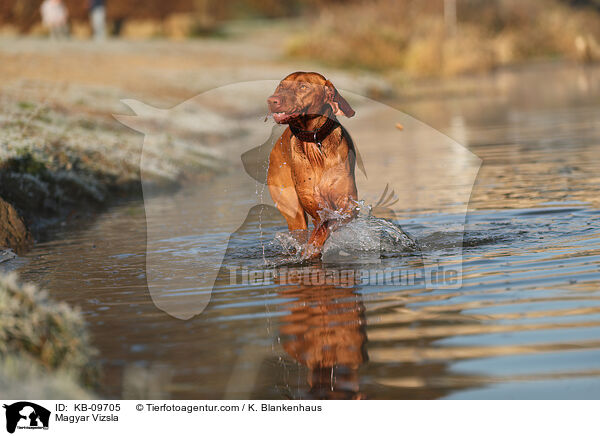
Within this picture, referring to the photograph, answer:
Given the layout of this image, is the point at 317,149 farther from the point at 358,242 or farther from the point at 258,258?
the point at 258,258

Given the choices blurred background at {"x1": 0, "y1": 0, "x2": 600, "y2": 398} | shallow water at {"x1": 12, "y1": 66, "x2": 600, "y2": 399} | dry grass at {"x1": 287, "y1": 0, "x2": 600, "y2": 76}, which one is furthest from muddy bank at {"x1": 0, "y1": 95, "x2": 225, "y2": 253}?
dry grass at {"x1": 287, "y1": 0, "x2": 600, "y2": 76}

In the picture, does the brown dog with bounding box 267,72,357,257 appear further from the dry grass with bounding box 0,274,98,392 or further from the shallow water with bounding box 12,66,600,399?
the dry grass with bounding box 0,274,98,392

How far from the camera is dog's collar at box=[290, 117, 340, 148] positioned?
684 cm

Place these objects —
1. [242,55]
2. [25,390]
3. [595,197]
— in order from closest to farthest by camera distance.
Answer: [25,390] → [595,197] → [242,55]

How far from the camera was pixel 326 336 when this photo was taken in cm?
489

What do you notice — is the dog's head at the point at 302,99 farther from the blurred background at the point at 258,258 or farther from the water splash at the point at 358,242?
the blurred background at the point at 258,258

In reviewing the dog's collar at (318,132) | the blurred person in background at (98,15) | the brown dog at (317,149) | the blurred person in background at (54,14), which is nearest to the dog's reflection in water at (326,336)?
the brown dog at (317,149)

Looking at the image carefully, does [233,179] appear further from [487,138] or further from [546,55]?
[546,55]

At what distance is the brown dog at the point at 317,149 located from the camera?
6.69m

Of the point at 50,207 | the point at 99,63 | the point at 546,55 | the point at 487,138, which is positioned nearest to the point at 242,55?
the point at 99,63

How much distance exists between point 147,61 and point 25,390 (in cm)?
2735

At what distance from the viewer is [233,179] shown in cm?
1313
